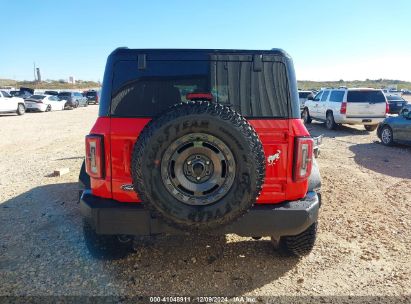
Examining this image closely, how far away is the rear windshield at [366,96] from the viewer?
45.1ft

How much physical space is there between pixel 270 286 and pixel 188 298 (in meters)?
0.77

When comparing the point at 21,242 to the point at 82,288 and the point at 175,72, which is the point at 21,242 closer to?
the point at 82,288

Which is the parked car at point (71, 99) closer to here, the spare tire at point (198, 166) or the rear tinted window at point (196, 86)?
the rear tinted window at point (196, 86)

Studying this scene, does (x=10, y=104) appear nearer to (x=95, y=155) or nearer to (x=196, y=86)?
(x=95, y=155)

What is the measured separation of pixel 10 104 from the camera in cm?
2148

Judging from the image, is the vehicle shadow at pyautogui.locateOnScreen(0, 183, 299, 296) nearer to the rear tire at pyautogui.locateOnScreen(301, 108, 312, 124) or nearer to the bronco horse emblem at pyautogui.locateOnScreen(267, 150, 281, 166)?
the bronco horse emblem at pyautogui.locateOnScreen(267, 150, 281, 166)

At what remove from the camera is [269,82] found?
3.02 meters

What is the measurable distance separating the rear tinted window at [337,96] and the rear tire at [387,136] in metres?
3.40

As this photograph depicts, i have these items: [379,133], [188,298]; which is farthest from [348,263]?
[379,133]

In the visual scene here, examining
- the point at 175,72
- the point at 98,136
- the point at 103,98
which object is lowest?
the point at 98,136

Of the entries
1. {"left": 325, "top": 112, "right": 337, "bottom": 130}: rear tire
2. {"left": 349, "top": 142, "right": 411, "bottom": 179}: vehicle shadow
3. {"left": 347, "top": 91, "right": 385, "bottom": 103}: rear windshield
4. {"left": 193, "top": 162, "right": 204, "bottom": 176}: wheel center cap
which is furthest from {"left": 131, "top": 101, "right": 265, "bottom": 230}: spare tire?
{"left": 325, "top": 112, "right": 337, "bottom": 130}: rear tire

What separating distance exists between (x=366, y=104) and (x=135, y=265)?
12.8 m

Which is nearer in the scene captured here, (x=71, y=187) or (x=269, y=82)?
(x=269, y=82)

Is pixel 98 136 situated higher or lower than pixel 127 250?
higher
